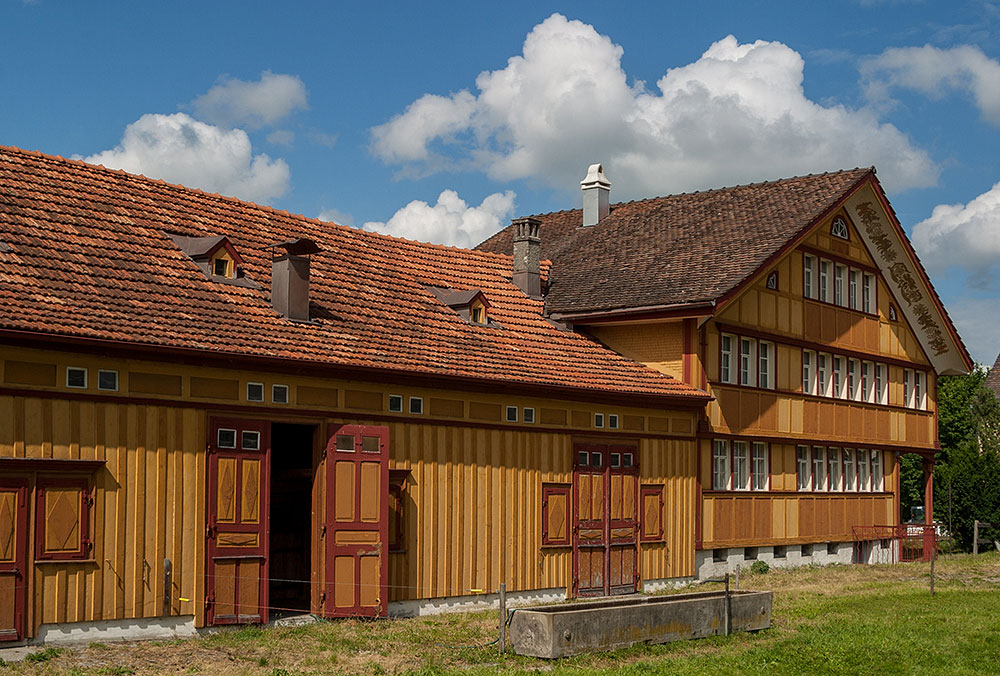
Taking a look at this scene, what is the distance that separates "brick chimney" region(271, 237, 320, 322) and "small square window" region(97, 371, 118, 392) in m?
3.55

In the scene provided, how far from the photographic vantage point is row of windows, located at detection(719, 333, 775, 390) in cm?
2778

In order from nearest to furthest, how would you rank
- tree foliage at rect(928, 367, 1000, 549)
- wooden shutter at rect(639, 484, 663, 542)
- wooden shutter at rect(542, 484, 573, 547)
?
wooden shutter at rect(542, 484, 573, 547), wooden shutter at rect(639, 484, 663, 542), tree foliage at rect(928, 367, 1000, 549)

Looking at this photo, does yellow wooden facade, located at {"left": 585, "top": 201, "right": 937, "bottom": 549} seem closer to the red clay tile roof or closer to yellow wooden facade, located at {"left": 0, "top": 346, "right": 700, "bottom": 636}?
the red clay tile roof

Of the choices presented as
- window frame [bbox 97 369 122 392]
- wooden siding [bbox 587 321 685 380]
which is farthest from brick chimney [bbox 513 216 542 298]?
window frame [bbox 97 369 122 392]

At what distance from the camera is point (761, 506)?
95.1ft

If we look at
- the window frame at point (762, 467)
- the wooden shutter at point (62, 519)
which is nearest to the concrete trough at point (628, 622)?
the wooden shutter at point (62, 519)

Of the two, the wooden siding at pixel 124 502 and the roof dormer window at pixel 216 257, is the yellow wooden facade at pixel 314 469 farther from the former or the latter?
the roof dormer window at pixel 216 257

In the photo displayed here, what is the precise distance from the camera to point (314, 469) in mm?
18797

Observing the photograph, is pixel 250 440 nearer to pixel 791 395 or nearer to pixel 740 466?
pixel 740 466

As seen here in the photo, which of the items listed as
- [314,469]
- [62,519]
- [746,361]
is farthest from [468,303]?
[62,519]

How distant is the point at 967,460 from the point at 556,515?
72.2 feet

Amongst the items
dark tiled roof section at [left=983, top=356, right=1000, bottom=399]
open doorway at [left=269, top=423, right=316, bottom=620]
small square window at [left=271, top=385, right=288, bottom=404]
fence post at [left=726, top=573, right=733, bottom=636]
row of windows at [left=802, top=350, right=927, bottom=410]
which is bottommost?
fence post at [left=726, top=573, right=733, bottom=636]

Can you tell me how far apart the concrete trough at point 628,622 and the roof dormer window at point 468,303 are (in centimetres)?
766

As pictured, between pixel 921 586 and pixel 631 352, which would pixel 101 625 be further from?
pixel 921 586
